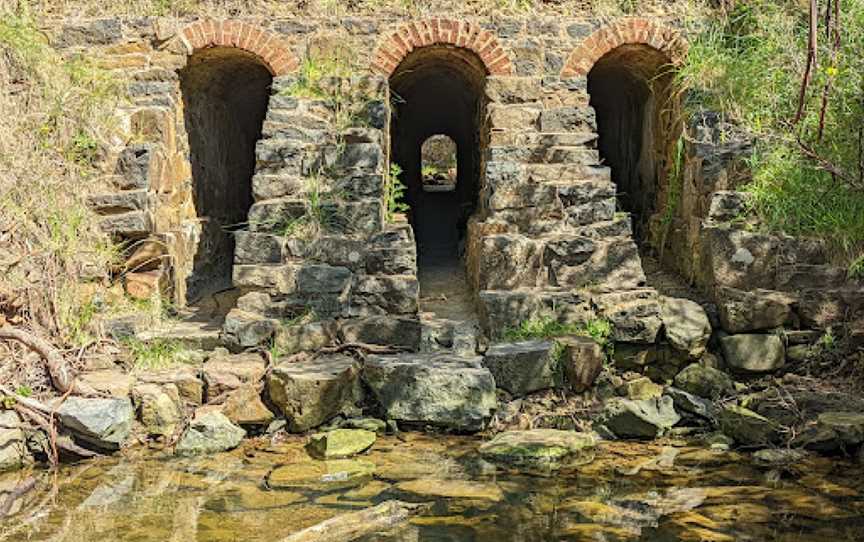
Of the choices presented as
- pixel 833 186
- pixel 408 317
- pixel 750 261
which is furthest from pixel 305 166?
A: pixel 833 186

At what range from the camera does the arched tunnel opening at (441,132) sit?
7570mm

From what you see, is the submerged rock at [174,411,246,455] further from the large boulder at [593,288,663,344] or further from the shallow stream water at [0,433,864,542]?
the large boulder at [593,288,663,344]

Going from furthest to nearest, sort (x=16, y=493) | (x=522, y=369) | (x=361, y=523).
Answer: (x=522, y=369), (x=16, y=493), (x=361, y=523)

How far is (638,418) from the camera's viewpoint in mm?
5273

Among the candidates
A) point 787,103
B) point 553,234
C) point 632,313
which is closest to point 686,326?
point 632,313

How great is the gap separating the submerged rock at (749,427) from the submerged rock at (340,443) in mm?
2374

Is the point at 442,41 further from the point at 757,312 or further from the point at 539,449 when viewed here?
the point at 539,449

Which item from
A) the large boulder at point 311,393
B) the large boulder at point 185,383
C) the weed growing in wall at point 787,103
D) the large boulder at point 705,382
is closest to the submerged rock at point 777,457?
the large boulder at point 705,382

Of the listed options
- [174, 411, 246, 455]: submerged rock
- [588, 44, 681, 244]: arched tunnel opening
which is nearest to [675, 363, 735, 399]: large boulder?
[588, 44, 681, 244]: arched tunnel opening

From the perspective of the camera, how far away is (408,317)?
19.5 feet

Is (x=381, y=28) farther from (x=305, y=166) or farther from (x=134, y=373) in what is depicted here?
(x=134, y=373)

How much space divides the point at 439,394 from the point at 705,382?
2.02 m

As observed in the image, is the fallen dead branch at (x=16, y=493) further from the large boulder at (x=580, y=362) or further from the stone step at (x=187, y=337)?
the large boulder at (x=580, y=362)

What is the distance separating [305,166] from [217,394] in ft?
6.67
